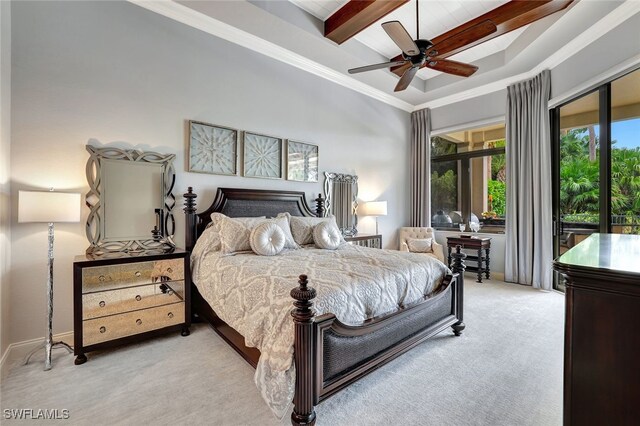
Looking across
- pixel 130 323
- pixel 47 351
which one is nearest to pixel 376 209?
pixel 130 323

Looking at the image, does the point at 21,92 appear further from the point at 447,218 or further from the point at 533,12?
the point at 447,218

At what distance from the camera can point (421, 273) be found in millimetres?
2451

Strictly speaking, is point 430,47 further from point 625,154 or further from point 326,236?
point 625,154

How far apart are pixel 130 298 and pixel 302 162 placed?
106 inches

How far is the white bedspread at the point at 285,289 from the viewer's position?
1603 millimetres

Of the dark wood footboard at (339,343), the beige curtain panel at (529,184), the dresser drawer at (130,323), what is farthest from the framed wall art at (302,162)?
the beige curtain panel at (529,184)

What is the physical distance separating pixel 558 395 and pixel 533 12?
3437 millimetres

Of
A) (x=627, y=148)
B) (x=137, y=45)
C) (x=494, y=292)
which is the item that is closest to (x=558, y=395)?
(x=494, y=292)

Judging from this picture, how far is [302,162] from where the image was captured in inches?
167

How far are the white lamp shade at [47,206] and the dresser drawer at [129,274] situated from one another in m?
0.45

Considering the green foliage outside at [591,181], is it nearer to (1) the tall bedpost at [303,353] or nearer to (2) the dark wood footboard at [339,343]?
(2) the dark wood footboard at [339,343]

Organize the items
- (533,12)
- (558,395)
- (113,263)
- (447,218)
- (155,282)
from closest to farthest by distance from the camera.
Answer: (558,395), (113,263), (155,282), (533,12), (447,218)

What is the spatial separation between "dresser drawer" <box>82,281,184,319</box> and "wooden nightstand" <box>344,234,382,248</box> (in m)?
2.40

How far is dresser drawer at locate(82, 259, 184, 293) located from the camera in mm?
2312
